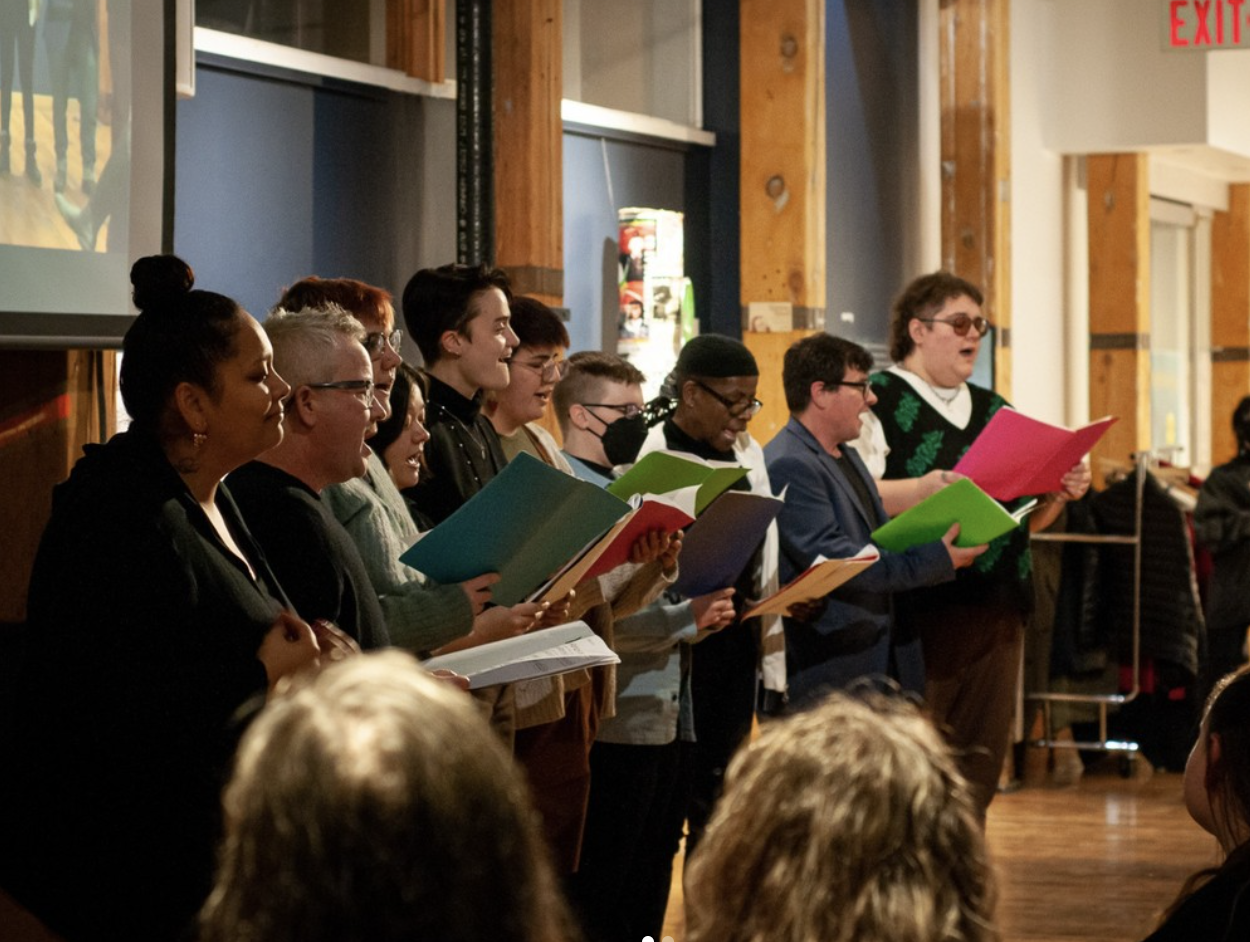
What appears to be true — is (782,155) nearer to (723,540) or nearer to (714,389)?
(714,389)

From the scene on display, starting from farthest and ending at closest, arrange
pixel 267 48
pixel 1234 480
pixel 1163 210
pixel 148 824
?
pixel 1163 210
pixel 1234 480
pixel 267 48
pixel 148 824

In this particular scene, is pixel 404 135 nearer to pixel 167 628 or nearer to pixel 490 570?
pixel 490 570

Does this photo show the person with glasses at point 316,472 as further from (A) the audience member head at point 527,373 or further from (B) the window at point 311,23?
(B) the window at point 311,23

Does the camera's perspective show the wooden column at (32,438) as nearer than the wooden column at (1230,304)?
Yes

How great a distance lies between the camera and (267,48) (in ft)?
16.0

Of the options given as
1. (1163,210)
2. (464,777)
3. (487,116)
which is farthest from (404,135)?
(1163,210)

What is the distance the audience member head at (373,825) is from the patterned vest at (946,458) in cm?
397

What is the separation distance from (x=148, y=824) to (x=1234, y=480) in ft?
18.0

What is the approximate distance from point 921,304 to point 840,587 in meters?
0.98

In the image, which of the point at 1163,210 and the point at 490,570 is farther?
the point at 1163,210

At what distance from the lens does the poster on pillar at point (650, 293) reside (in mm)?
6191

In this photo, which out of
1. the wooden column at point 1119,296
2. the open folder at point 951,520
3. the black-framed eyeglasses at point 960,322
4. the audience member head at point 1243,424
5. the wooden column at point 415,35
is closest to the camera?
the open folder at point 951,520

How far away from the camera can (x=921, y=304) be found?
16.6ft

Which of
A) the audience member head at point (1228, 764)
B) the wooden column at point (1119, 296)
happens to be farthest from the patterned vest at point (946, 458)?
the wooden column at point (1119, 296)
